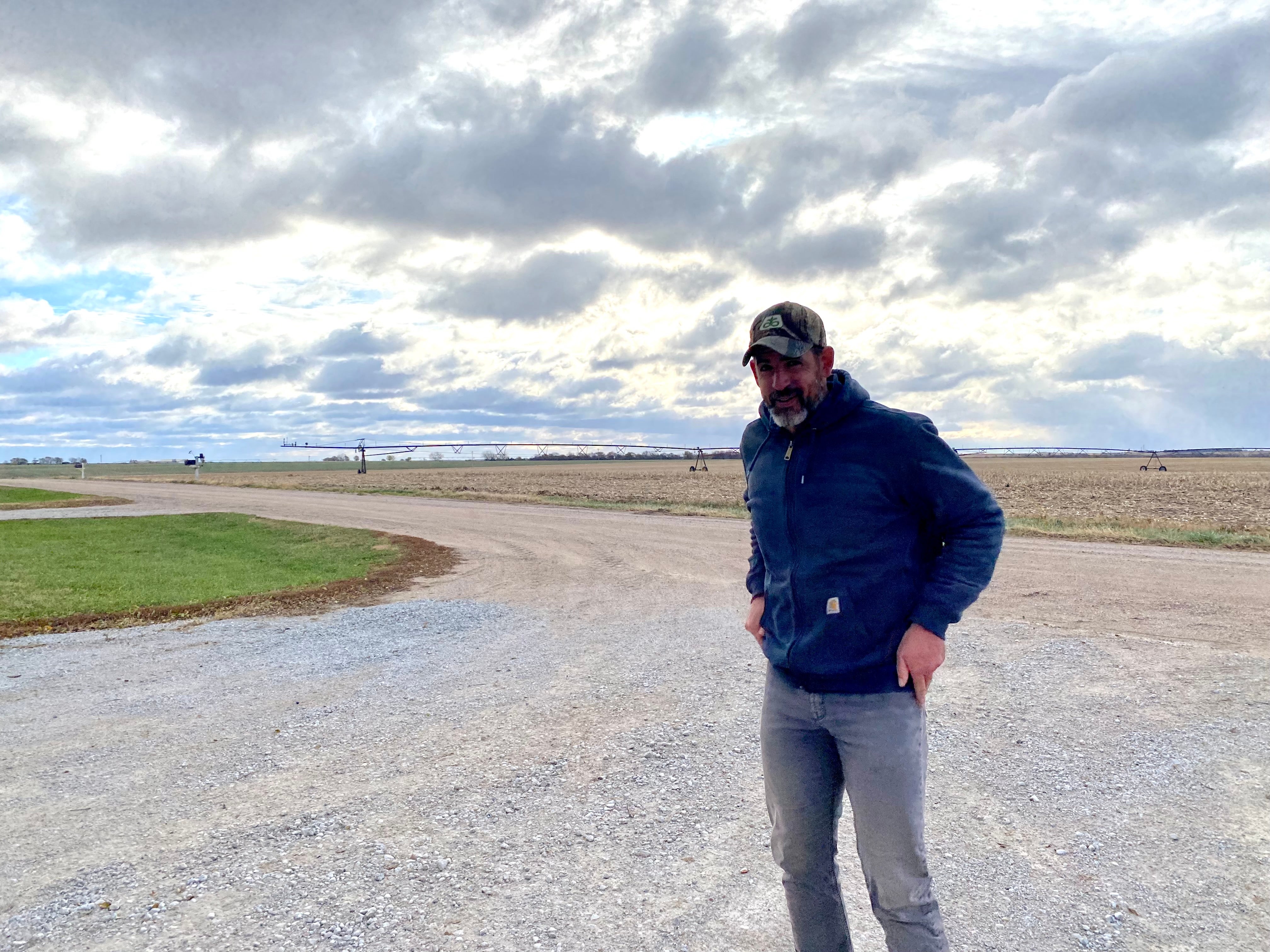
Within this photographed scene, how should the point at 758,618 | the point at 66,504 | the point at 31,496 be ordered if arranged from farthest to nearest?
the point at 31,496
the point at 66,504
the point at 758,618

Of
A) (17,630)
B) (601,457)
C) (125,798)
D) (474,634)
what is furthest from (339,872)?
(601,457)

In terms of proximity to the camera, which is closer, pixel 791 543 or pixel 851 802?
pixel 851 802

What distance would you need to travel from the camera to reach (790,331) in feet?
8.62

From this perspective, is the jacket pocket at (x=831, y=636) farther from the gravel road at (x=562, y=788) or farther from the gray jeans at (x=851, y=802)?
the gravel road at (x=562, y=788)

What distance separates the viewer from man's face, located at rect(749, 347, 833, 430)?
8.61ft

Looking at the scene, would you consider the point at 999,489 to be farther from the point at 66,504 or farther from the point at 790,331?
the point at 790,331

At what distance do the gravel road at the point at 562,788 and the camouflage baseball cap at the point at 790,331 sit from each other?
227 cm

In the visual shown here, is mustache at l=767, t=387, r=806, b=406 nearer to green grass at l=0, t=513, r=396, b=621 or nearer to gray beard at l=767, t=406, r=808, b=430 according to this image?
gray beard at l=767, t=406, r=808, b=430

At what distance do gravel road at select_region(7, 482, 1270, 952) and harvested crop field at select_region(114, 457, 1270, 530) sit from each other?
6.89 m

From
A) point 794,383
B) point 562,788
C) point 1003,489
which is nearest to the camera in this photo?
point 794,383

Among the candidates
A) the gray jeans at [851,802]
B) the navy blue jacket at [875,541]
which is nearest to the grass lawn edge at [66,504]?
the gray jeans at [851,802]

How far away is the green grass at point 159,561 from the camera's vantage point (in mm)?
11984

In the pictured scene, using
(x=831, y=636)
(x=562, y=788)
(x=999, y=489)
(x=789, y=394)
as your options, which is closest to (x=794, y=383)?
(x=789, y=394)

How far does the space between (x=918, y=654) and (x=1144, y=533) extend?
1964 cm
